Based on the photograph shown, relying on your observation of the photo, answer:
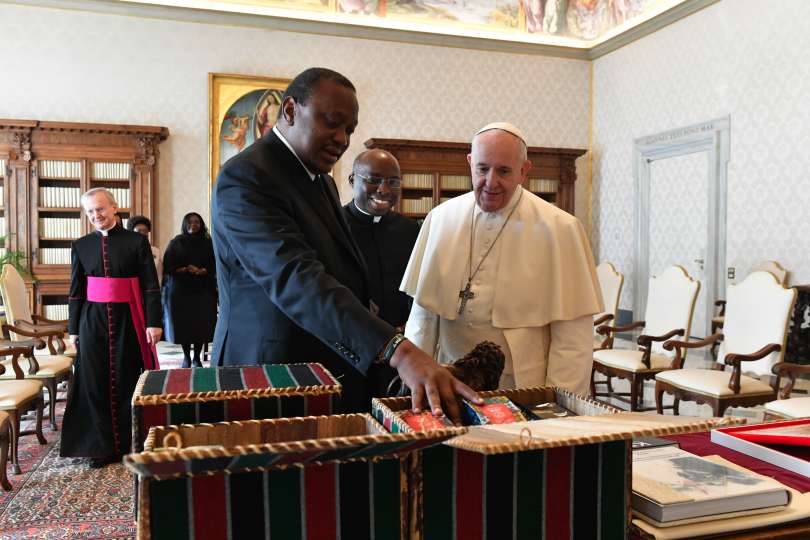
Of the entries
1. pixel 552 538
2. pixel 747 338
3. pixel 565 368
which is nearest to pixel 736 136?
pixel 747 338

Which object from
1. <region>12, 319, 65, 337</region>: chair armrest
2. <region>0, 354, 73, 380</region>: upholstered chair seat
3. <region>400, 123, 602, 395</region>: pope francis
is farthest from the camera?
<region>12, 319, 65, 337</region>: chair armrest

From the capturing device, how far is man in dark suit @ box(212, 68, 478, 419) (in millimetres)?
1524

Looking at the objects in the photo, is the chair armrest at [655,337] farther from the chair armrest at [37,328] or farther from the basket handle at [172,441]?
the basket handle at [172,441]

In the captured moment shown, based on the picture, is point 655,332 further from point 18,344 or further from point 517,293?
point 18,344

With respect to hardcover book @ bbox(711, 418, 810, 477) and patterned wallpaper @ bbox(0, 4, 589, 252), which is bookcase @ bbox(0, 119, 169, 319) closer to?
patterned wallpaper @ bbox(0, 4, 589, 252)

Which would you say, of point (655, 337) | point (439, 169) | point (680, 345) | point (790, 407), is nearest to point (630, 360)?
point (655, 337)

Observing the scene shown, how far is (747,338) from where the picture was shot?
194 inches

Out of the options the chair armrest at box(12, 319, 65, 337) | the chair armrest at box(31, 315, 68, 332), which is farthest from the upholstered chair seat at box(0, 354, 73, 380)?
the chair armrest at box(31, 315, 68, 332)

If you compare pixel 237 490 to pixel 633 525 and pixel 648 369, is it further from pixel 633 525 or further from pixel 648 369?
pixel 648 369

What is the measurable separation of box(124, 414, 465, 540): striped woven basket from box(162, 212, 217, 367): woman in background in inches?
253

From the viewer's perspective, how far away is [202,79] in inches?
376

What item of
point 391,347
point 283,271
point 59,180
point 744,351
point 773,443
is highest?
point 59,180

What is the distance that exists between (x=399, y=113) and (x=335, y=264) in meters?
8.79

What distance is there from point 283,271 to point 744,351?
4.41 metres
